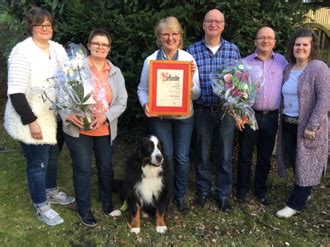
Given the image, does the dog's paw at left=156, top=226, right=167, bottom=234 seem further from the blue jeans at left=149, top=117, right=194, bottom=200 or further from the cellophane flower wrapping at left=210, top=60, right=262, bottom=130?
the cellophane flower wrapping at left=210, top=60, right=262, bottom=130

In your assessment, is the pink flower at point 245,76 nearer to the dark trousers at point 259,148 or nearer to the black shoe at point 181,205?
the dark trousers at point 259,148

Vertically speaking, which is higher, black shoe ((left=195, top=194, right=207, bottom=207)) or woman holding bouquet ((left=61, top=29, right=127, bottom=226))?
woman holding bouquet ((left=61, top=29, right=127, bottom=226))

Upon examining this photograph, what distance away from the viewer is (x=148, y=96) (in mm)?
4086

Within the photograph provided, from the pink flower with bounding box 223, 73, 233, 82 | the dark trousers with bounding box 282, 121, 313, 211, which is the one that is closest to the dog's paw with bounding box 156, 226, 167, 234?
the dark trousers with bounding box 282, 121, 313, 211

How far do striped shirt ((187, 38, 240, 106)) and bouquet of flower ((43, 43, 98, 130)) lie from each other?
128cm

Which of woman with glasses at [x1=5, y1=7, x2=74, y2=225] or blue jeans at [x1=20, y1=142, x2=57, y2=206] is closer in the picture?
woman with glasses at [x1=5, y1=7, x2=74, y2=225]

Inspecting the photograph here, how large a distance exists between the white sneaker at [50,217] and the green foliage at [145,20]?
6.16 feet

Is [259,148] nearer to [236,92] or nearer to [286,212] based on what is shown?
[286,212]

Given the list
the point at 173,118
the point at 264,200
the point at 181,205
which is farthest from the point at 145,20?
the point at 264,200

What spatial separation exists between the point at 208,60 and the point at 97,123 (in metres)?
1.46

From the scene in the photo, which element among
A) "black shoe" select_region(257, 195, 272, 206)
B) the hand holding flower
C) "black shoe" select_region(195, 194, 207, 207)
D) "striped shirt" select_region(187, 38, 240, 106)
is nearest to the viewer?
the hand holding flower

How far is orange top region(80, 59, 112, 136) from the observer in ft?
12.5

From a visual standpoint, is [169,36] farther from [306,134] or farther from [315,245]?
[315,245]

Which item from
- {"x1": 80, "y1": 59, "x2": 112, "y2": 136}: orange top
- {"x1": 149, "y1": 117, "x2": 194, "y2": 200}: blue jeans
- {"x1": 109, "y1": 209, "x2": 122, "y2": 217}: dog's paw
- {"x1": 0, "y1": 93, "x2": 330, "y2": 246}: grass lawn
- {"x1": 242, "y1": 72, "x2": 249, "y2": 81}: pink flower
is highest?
{"x1": 242, "y1": 72, "x2": 249, "y2": 81}: pink flower
